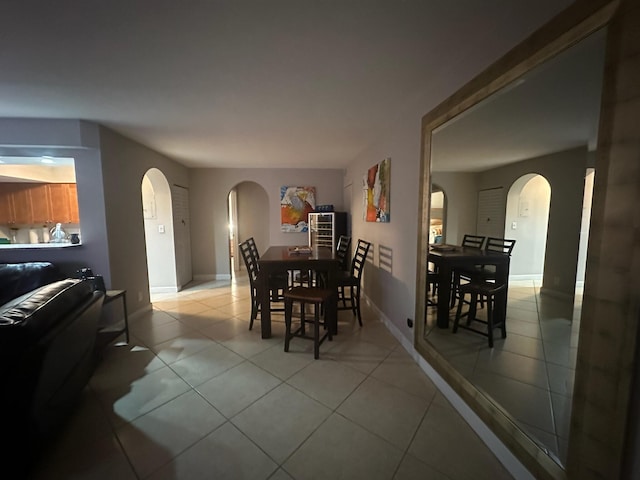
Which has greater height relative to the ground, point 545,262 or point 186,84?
point 186,84

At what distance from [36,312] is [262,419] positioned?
133 centimetres

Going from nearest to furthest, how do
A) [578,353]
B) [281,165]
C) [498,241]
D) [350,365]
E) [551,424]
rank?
1. [578,353]
2. [551,424]
3. [498,241]
4. [350,365]
5. [281,165]

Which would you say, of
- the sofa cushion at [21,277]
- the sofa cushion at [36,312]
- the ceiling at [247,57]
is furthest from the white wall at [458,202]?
the sofa cushion at [21,277]

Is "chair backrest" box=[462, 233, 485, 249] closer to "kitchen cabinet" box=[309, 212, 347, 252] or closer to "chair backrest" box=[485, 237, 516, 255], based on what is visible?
"chair backrest" box=[485, 237, 516, 255]

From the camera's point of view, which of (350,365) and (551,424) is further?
(350,365)

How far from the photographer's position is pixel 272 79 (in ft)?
5.92

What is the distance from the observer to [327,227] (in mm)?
4973

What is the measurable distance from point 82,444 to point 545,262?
2.82m

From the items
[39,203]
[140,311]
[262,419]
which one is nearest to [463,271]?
[262,419]

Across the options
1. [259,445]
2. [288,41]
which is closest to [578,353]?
[259,445]

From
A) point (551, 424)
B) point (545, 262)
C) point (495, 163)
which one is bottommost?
point (551, 424)

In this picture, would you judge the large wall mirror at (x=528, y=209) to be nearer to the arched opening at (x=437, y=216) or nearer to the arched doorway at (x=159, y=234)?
the arched opening at (x=437, y=216)

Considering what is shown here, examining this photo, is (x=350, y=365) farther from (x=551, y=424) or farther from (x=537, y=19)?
(x=537, y=19)

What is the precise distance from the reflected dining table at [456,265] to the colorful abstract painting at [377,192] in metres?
0.82
